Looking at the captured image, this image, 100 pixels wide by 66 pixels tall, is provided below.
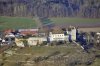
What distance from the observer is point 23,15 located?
1894 centimetres

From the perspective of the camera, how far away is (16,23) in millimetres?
16922

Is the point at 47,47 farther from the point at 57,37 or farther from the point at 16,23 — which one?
the point at 16,23

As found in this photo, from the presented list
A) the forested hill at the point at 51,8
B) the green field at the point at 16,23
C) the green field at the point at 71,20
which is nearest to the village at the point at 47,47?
the green field at the point at 16,23

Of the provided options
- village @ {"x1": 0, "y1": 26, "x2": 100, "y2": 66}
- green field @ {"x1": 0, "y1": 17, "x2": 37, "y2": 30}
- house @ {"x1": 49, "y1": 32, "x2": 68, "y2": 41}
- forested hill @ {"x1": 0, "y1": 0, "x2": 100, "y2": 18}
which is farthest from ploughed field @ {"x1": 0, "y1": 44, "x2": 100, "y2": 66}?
forested hill @ {"x1": 0, "y1": 0, "x2": 100, "y2": 18}

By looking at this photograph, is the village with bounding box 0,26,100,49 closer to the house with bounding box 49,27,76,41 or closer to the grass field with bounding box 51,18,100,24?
the house with bounding box 49,27,76,41

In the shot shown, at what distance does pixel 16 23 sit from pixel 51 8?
11.3 ft

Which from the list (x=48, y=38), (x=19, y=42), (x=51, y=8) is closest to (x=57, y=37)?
(x=48, y=38)

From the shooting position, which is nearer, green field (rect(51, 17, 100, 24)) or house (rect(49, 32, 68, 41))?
house (rect(49, 32, 68, 41))

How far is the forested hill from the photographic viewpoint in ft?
63.1

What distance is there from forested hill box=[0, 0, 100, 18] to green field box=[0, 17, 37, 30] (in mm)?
1037

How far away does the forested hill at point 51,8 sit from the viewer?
1922cm

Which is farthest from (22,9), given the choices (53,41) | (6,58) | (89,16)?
(6,58)

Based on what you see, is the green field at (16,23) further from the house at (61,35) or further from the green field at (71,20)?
the house at (61,35)

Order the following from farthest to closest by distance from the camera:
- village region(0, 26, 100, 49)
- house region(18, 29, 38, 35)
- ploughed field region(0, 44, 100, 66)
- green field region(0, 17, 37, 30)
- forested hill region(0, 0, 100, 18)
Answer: forested hill region(0, 0, 100, 18)
green field region(0, 17, 37, 30)
house region(18, 29, 38, 35)
village region(0, 26, 100, 49)
ploughed field region(0, 44, 100, 66)
